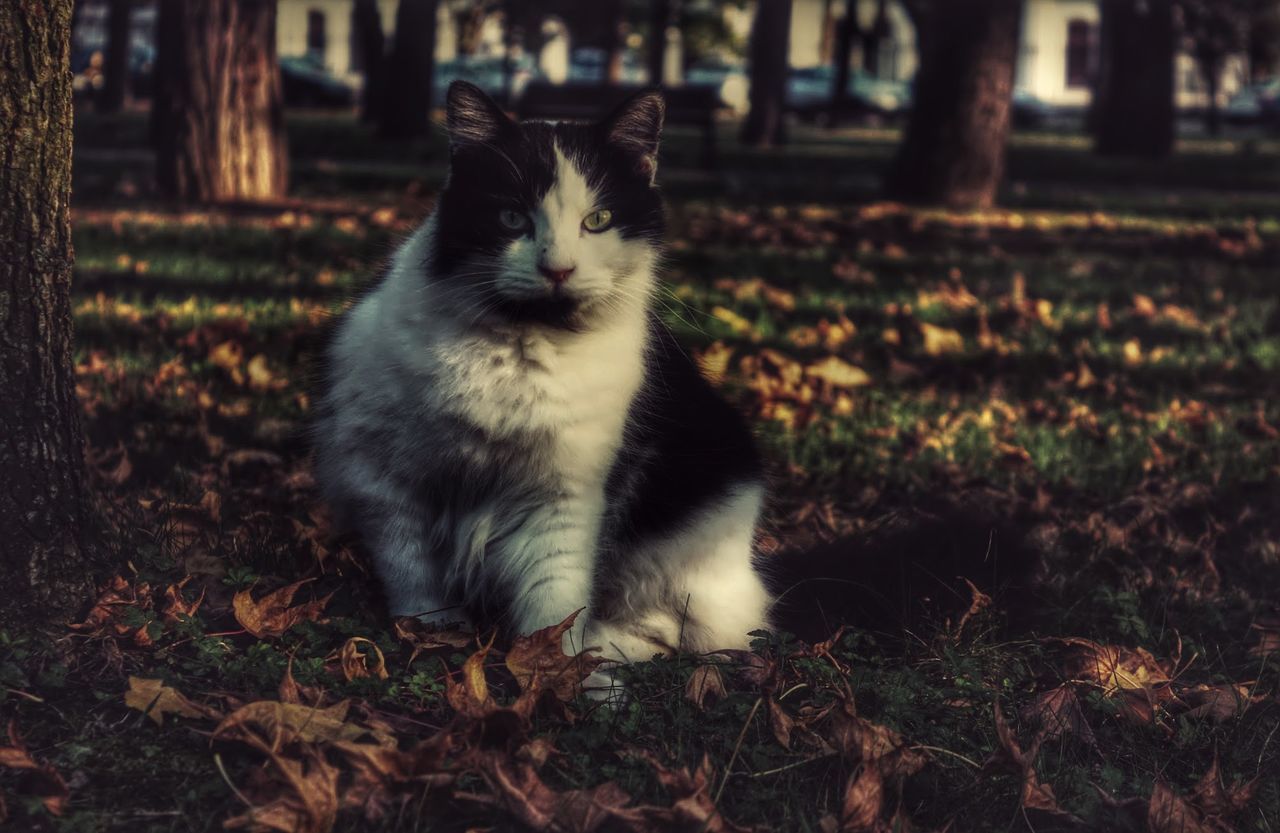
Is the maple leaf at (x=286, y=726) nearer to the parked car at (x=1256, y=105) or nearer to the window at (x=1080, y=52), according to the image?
the parked car at (x=1256, y=105)

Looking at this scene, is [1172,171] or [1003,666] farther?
[1172,171]

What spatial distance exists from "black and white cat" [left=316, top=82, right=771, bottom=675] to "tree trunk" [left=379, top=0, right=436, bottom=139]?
14.8m

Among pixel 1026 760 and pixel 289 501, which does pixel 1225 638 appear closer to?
pixel 1026 760

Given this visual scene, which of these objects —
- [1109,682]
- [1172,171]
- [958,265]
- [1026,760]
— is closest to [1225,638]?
[1109,682]

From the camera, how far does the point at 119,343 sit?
5.50 metres

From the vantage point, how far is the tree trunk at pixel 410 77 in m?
17.1

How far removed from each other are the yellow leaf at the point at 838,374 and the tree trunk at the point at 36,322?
3391 mm

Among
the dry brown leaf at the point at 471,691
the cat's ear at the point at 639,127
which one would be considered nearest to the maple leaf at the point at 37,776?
the dry brown leaf at the point at 471,691

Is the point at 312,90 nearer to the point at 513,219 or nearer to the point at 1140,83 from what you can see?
the point at 1140,83

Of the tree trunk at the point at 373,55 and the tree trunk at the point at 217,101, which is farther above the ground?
the tree trunk at the point at 373,55

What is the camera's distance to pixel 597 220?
286cm

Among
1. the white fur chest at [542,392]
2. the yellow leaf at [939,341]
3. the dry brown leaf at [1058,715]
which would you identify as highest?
the white fur chest at [542,392]

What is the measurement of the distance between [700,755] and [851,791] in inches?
12.0

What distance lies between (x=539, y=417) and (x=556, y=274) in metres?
0.30
